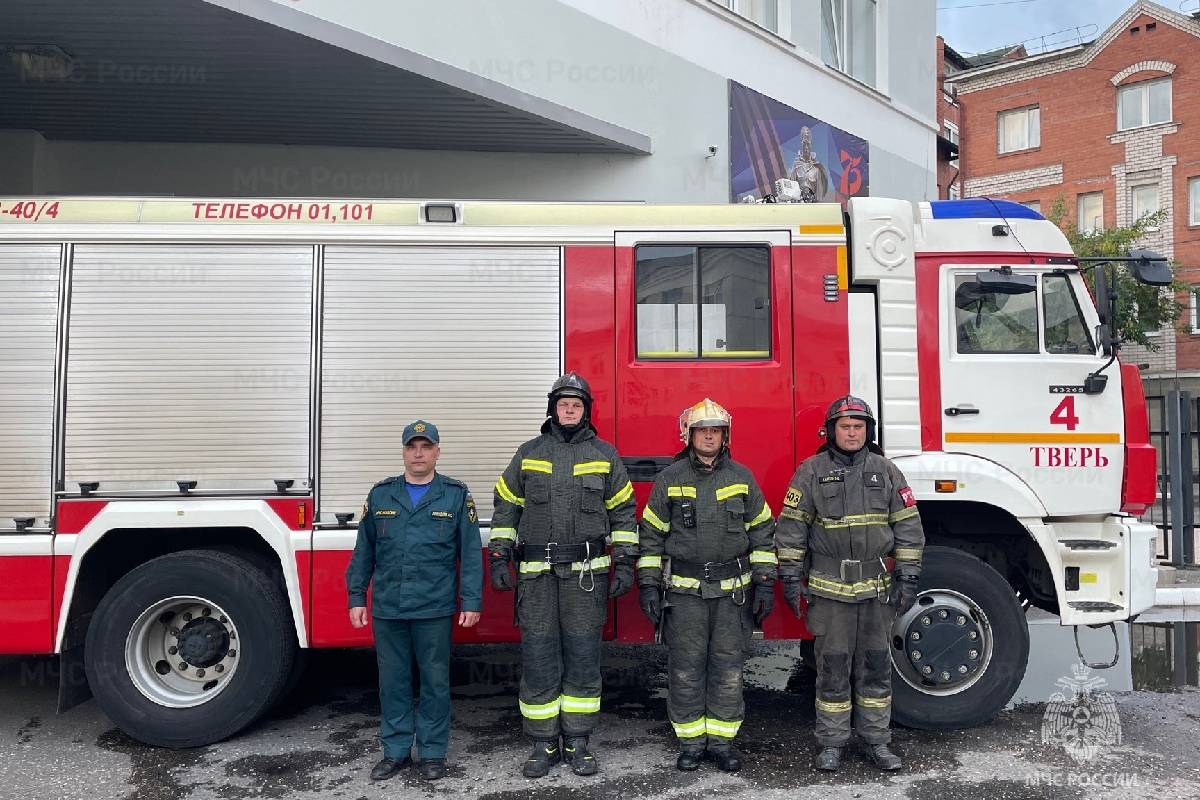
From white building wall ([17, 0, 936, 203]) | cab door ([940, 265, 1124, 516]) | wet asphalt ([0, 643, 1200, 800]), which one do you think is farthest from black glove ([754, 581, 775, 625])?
white building wall ([17, 0, 936, 203])

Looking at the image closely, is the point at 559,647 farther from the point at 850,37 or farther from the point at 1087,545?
the point at 850,37

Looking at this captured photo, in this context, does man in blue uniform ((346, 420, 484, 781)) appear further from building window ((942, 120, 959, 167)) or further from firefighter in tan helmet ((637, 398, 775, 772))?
building window ((942, 120, 959, 167))

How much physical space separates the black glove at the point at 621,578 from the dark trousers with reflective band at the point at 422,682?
2.84 feet

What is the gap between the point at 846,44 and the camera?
14.0 meters

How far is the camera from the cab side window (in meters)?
5.02

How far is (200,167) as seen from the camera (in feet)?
32.3

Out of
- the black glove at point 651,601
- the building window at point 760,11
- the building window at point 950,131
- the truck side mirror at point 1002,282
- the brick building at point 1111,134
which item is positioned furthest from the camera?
the building window at point 950,131

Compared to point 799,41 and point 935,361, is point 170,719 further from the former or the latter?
point 799,41

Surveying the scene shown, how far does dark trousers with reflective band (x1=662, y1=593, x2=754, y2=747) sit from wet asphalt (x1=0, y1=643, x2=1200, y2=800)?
22 cm

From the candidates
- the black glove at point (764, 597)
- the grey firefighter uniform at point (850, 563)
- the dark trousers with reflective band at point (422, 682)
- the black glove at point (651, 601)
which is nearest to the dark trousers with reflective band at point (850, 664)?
the grey firefighter uniform at point (850, 563)

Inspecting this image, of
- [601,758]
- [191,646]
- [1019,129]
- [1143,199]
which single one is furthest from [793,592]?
[1019,129]

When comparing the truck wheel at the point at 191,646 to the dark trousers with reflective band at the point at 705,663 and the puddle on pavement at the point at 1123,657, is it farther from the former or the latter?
the puddle on pavement at the point at 1123,657

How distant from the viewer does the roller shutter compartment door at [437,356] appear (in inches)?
193

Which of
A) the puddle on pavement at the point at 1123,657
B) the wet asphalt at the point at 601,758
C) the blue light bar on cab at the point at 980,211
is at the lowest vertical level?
the wet asphalt at the point at 601,758
